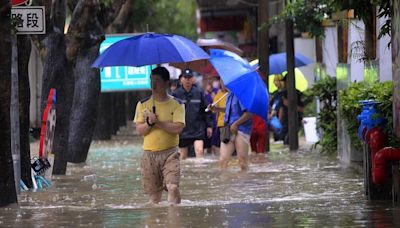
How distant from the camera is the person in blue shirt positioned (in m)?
17.3

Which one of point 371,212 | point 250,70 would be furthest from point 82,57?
point 371,212

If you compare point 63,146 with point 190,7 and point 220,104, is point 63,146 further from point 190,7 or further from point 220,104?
point 190,7

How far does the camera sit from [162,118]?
11516mm

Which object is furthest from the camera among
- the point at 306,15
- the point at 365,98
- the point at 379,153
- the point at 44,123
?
the point at 306,15

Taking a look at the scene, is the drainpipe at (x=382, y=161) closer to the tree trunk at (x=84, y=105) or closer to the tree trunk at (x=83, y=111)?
the tree trunk at (x=84, y=105)

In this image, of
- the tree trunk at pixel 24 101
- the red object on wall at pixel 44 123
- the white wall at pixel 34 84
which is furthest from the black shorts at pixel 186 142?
the white wall at pixel 34 84

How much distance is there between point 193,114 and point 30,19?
781 centimetres

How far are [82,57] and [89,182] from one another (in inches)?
207

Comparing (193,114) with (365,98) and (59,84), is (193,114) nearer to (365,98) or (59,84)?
(59,84)

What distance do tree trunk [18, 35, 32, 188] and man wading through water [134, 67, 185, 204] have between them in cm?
293

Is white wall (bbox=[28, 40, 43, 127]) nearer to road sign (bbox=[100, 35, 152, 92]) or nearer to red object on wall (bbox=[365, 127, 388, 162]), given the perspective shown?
road sign (bbox=[100, 35, 152, 92])

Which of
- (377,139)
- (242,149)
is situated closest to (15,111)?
(377,139)

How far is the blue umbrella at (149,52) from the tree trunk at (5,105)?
1.09 m

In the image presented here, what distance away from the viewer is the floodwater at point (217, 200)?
10453 mm
